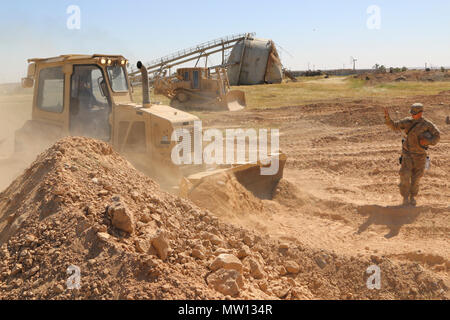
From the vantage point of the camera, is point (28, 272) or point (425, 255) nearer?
point (28, 272)

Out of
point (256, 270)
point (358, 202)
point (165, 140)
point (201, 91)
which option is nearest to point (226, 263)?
point (256, 270)

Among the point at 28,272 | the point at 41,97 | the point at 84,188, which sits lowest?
the point at 28,272

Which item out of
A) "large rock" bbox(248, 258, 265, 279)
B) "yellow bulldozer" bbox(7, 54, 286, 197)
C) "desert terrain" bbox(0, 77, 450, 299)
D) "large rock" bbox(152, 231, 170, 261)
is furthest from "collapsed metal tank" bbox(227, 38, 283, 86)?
"large rock" bbox(152, 231, 170, 261)

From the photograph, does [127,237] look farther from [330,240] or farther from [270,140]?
[270,140]

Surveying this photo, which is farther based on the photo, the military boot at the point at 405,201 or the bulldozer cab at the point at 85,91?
the military boot at the point at 405,201

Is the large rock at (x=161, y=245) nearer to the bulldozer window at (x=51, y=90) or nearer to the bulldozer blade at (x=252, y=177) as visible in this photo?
the bulldozer blade at (x=252, y=177)

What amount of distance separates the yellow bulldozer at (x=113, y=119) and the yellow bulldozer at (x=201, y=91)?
1383 centimetres

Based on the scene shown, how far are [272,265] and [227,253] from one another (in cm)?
63

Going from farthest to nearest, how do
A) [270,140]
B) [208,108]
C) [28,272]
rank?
[208,108]
[270,140]
[28,272]

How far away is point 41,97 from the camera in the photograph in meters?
7.62

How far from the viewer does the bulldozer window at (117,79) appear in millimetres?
6941

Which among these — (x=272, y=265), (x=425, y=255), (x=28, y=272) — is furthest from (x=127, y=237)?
(x=425, y=255)

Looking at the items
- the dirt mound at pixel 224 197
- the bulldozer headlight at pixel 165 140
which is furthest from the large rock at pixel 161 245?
the bulldozer headlight at pixel 165 140

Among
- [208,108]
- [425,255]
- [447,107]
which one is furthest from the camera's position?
[208,108]
